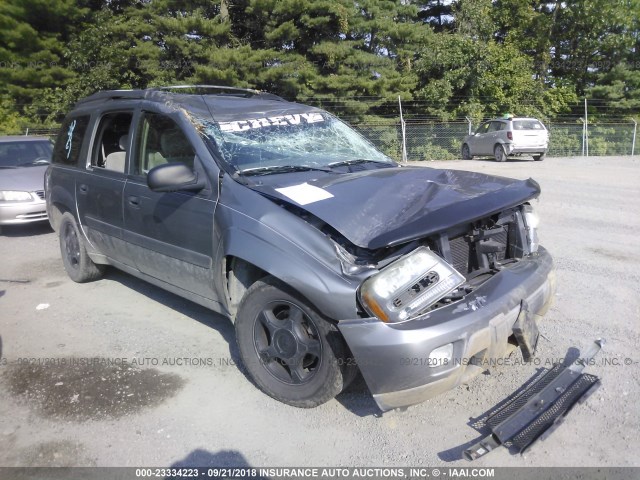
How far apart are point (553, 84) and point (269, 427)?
107 ft

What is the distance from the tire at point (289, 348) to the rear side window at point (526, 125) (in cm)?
1794

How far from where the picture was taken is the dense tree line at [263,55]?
22719mm

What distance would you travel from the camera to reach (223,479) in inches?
104

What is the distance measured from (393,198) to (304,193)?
0.53 metres

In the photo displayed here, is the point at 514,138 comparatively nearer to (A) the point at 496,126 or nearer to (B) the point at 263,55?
(A) the point at 496,126

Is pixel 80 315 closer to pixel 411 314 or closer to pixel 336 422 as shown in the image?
pixel 336 422

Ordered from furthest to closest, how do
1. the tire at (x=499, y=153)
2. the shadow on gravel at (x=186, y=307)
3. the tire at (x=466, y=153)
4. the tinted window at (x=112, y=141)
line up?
the tire at (x=466, y=153) → the tire at (x=499, y=153) → the tinted window at (x=112, y=141) → the shadow on gravel at (x=186, y=307)

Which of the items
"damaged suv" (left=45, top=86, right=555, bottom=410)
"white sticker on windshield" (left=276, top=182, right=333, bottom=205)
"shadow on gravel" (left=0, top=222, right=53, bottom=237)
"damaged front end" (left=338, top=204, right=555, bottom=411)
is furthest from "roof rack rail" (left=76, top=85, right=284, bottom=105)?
"shadow on gravel" (left=0, top=222, right=53, bottom=237)

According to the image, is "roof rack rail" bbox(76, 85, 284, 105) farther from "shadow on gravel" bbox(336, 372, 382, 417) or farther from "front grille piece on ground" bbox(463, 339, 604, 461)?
"front grille piece on ground" bbox(463, 339, 604, 461)

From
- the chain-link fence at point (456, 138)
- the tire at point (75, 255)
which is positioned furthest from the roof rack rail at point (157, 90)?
the chain-link fence at point (456, 138)

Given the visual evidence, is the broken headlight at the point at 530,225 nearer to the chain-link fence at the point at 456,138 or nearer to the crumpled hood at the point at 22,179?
the crumpled hood at the point at 22,179

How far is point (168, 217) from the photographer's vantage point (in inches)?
150

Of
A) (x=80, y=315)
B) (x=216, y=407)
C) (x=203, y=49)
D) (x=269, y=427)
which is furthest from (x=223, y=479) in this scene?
(x=203, y=49)

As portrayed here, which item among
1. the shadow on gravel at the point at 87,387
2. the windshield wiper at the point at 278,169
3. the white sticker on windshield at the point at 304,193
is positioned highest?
the windshield wiper at the point at 278,169
